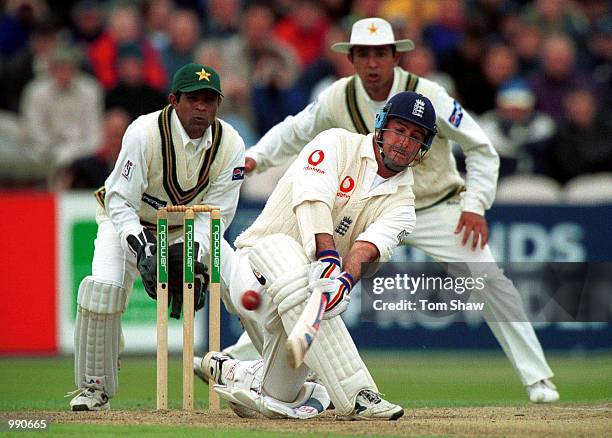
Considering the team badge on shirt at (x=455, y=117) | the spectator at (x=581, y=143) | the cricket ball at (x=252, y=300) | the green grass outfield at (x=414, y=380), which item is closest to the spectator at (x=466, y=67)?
the spectator at (x=581, y=143)

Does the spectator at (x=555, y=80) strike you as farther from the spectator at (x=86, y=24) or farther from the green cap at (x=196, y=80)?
the green cap at (x=196, y=80)

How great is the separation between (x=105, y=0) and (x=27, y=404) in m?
7.55

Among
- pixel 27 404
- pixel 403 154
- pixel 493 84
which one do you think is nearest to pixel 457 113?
pixel 403 154

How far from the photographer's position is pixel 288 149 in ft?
29.3

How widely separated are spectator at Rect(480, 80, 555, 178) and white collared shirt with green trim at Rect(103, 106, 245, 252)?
217 inches

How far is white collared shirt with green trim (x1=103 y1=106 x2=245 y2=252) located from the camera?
24.5 feet

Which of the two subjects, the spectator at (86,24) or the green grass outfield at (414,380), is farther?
the spectator at (86,24)

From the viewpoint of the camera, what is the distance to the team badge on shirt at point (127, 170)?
7.45 metres

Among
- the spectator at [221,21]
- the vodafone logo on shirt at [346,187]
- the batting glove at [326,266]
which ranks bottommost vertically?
the batting glove at [326,266]

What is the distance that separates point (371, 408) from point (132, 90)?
7070 mm

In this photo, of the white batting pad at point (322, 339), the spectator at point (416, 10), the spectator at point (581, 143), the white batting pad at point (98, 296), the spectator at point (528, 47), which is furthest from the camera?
the spectator at point (416, 10)

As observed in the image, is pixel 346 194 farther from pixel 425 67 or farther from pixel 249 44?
pixel 249 44

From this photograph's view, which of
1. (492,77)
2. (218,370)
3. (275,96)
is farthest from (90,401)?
(492,77)

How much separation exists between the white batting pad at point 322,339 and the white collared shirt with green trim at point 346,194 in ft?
0.95
